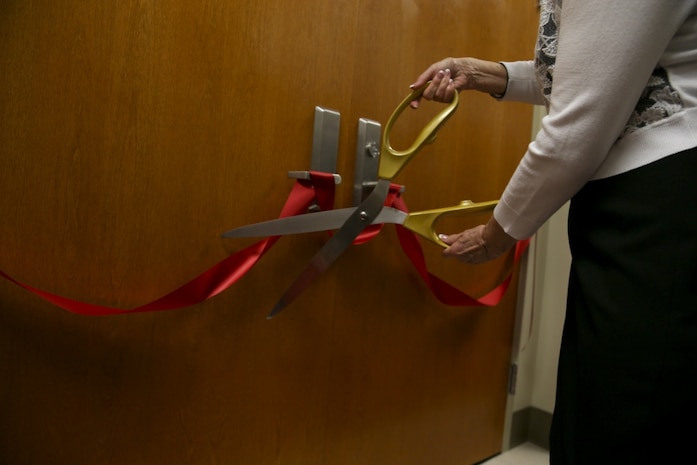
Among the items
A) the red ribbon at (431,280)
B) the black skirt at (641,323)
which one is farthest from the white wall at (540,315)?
the black skirt at (641,323)

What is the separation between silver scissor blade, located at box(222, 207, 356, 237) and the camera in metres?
0.60

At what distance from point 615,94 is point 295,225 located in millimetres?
426

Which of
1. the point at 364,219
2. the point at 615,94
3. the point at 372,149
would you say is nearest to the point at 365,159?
the point at 372,149

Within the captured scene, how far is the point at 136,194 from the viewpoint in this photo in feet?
1.92

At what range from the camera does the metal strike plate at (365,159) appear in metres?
0.78

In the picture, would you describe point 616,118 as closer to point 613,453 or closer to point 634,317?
point 634,317

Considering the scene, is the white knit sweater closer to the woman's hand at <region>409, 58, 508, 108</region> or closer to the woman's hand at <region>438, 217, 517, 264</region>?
the woman's hand at <region>438, 217, 517, 264</region>

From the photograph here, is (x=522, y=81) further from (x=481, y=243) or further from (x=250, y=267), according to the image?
(x=250, y=267)

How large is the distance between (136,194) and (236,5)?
0.33m

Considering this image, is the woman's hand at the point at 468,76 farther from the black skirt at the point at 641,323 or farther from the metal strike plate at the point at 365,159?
the black skirt at the point at 641,323

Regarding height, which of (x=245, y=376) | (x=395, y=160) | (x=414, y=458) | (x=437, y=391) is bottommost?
(x=414, y=458)

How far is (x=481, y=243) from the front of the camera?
544mm

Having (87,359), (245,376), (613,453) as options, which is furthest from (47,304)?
(613,453)

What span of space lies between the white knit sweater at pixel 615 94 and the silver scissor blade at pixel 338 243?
285 millimetres
